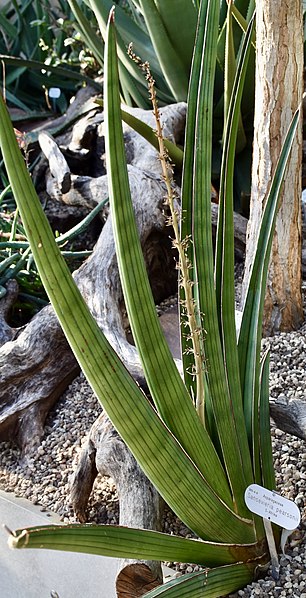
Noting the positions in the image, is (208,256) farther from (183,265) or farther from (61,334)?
(61,334)

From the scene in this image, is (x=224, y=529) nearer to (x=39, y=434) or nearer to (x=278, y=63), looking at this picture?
(x=39, y=434)

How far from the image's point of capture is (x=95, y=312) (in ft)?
6.07

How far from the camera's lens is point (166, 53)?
2.51 m

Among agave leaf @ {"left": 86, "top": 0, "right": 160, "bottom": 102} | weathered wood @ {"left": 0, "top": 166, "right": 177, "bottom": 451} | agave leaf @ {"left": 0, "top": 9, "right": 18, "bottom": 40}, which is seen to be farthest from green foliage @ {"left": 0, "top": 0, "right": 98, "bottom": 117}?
weathered wood @ {"left": 0, "top": 166, "right": 177, "bottom": 451}

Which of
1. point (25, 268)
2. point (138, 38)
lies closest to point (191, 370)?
point (25, 268)

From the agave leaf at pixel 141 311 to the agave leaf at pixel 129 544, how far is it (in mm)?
103

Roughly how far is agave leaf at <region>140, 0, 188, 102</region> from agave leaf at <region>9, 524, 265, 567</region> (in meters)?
1.74

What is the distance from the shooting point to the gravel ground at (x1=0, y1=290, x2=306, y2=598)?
1.46 m

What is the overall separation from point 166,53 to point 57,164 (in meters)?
0.50

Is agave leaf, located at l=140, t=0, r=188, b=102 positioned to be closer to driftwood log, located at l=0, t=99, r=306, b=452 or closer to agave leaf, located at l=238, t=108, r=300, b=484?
driftwood log, located at l=0, t=99, r=306, b=452

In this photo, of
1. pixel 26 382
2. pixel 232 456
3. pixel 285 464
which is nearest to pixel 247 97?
pixel 26 382

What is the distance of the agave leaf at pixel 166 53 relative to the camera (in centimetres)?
243

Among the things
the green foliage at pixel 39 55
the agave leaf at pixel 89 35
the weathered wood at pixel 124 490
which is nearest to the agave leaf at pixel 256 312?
the weathered wood at pixel 124 490

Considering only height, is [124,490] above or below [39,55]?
below
